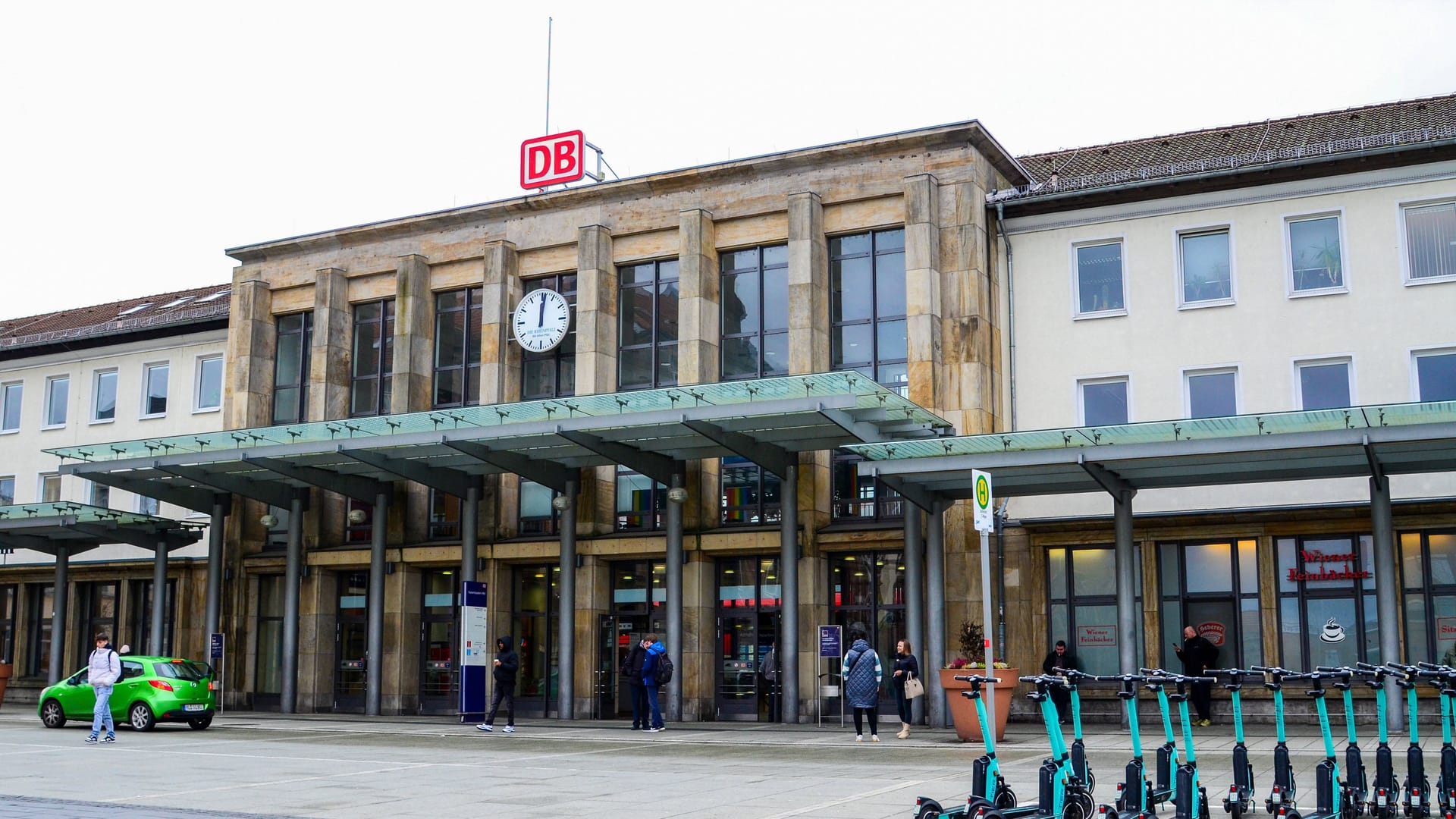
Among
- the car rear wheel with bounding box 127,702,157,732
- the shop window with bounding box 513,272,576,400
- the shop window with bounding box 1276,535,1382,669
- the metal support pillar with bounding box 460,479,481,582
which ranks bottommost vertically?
the car rear wheel with bounding box 127,702,157,732

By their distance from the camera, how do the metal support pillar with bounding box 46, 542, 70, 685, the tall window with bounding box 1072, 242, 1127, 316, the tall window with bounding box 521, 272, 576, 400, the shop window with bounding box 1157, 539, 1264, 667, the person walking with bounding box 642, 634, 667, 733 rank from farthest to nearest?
1. the metal support pillar with bounding box 46, 542, 70, 685
2. the tall window with bounding box 521, 272, 576, 400
3. the tall window with bounding box 1072, 242, 1127, 316
4. the shop window with bounding box 1157, 539, 1264, 667
5. the person walking with bounding box 642, 634, 667, 733

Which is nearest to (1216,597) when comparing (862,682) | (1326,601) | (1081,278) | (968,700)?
(1326,601)

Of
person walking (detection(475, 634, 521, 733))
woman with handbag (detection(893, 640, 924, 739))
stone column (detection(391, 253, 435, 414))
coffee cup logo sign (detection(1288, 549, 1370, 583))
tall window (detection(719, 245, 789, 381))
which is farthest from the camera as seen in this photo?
stone column (detection(391, 253, 435, 414))

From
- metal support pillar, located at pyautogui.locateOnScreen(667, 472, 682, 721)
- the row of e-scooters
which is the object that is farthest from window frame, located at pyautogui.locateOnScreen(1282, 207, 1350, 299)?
the row of e-scooters

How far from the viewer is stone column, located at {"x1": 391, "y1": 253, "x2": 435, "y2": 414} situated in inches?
1277

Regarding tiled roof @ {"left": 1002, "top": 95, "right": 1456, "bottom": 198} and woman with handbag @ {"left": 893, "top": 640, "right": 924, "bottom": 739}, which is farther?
tiled roof @ {"left": 1002, "top": 95, "right": 1456, "bottom": 198}

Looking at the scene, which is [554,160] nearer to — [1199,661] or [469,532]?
[469,532]

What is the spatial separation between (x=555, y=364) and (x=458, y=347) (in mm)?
2686

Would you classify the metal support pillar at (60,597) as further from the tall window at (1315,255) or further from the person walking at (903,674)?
the tall window at (1315,255)

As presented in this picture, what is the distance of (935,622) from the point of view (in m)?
25.0

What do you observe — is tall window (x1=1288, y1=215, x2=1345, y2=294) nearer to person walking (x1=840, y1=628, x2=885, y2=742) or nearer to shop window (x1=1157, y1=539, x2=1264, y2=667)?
shop window (x1=1157, y1=539, x2=1264, y2=667)

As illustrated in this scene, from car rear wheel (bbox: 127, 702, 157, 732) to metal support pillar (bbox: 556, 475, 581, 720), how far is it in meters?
7.42

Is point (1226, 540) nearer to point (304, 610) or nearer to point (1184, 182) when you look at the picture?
point (1184, 182)

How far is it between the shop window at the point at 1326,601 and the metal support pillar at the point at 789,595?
8.41m
